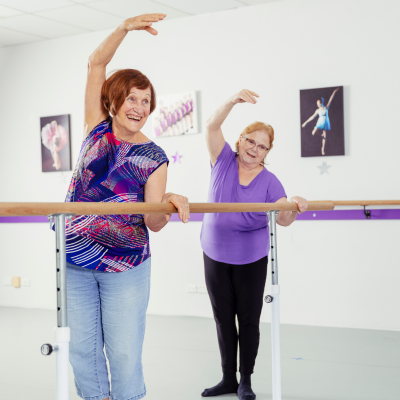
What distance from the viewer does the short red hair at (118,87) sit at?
1.86 meters

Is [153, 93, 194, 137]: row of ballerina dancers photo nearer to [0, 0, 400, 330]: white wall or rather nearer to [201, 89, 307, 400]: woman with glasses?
[0, 0, 400, 330]: white wall

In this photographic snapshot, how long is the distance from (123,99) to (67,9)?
315 cm

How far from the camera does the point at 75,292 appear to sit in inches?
71.3

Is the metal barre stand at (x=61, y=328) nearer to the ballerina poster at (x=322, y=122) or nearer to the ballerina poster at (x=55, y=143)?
the ballerina poster at (x=322, y=122)

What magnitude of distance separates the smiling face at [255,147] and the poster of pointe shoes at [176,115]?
2.10 meters

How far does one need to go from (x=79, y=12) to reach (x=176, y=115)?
1.18m

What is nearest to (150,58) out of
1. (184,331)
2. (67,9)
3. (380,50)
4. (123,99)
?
(67,9)

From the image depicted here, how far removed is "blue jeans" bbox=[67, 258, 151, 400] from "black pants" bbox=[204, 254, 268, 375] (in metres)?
0.89

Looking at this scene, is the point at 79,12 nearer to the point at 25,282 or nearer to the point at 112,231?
the point at 25,282

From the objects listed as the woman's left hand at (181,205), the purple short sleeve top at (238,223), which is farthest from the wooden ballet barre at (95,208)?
the purple short sleeve top at (238,223)

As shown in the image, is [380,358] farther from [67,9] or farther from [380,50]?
[67,9]

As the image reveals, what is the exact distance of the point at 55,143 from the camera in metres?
5.49

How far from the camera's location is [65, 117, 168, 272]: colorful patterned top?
1.80 m

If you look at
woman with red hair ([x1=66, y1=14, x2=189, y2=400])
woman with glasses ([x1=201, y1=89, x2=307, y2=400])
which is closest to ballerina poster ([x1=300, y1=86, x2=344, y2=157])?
woman with glasses ([x1=201, y1=89, x2=307, y2=400])
